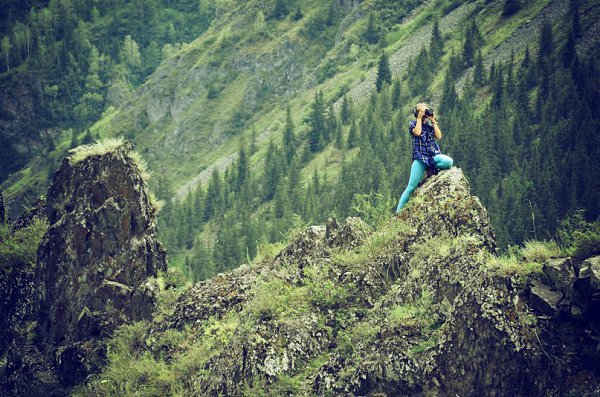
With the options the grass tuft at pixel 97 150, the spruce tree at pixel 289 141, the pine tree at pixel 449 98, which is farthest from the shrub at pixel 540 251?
the spruce tree at pixel 289 141

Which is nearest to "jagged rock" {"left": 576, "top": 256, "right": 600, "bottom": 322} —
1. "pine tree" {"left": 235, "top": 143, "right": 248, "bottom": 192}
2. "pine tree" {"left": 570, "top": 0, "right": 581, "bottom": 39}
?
"pine tree" {"left": 570, "top": 0, "right": 581, "bottom": 39}

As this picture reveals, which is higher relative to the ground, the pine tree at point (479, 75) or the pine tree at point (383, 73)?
the pine tree at point (479, 75)

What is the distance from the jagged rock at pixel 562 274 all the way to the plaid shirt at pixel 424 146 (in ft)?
18.4

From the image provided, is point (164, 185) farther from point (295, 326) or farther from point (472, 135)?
point (295, 326)

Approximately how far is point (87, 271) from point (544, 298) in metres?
14.8

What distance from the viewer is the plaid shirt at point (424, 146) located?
2608cm

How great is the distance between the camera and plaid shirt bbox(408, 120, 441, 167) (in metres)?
26.1

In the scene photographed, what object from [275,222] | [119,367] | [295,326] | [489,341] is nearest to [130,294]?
[119,367]

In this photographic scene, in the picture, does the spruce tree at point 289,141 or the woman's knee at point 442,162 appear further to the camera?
the spruce tree at point 289,141

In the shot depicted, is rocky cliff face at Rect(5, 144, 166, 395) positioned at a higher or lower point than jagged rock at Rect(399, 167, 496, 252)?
lower

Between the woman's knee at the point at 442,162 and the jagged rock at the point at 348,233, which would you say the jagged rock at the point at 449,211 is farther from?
the jagged rock at the point at 348,233

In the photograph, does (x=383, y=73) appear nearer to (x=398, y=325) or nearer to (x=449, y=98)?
(x=449, y=98)

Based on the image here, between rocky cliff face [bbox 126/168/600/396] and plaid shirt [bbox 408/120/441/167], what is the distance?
0.66 metres

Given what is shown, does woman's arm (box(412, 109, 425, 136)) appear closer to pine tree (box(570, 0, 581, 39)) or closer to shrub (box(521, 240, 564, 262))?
shrub (box(521, 240, 564, 262))
